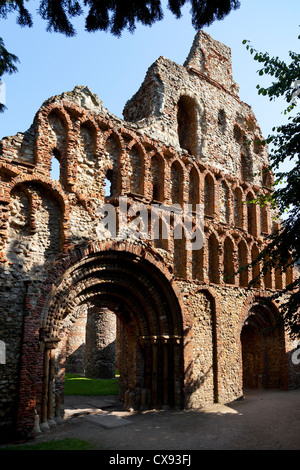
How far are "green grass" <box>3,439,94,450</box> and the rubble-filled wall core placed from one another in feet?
2.05

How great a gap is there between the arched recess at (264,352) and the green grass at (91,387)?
540cm

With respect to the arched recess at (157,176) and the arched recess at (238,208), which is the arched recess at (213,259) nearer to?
the arched recess at (238,208)

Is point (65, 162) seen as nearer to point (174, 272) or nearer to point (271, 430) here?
point (174, 272)

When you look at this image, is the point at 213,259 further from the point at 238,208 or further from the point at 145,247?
the point at 145,247

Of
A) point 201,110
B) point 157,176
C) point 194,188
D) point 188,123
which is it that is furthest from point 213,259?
point 201,110

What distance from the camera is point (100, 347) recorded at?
16000mm

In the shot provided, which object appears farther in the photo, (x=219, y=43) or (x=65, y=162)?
(x=219, y=43)

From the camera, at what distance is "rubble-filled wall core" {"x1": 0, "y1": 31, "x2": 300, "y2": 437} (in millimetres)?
7660

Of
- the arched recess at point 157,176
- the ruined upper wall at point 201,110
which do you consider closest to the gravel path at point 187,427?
the arched recess at point 157,176

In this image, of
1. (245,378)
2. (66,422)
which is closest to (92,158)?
(66,422)

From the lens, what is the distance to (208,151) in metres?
12.9

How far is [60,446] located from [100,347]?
9.71m
